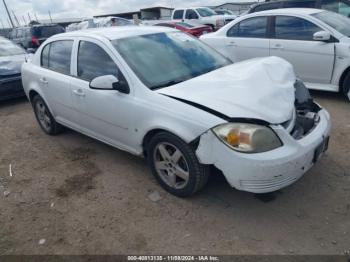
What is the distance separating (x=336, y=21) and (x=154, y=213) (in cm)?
483

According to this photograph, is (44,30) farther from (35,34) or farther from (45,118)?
(45,118)

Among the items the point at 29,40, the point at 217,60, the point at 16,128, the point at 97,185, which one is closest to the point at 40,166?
the point at 97,185

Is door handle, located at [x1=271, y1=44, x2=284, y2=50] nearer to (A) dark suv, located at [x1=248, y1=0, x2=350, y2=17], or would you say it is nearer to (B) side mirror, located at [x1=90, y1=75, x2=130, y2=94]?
(A) dark suv, located at [x1=248, y1=0, x2=350, y2=17]

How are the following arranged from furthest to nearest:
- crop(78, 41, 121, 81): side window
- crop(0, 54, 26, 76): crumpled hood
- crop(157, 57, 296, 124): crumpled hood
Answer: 1. crop(0, 54, 26, 76): crumpled hood
2. crop(78, 41, 121, 81): side window
3. crop(157, 57, 296, 124): crumpled hood

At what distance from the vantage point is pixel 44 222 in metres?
3.08

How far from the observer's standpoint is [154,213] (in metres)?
3.05

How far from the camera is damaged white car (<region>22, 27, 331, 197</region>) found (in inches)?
103

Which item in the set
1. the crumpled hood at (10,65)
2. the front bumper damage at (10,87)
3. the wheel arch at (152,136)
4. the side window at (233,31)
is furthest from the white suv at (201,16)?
the wheel arch at (152,136)

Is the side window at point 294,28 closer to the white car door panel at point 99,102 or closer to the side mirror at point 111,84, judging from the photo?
the white car door panel at point 99,102

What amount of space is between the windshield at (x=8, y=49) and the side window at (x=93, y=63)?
5236 millimetres

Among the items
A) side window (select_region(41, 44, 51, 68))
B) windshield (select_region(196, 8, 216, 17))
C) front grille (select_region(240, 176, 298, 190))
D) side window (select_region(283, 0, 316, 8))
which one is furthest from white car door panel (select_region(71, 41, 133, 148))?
windshield (select_region(196, 8, 216, 17))

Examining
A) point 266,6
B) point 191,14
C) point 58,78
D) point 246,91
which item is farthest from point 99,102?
point 191,14

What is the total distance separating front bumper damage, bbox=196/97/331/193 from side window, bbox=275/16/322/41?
11.4ft

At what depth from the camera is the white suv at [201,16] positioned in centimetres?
1806
